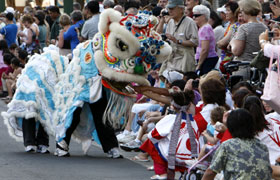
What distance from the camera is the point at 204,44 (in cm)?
1082

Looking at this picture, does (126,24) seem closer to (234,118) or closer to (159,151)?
(159,151)

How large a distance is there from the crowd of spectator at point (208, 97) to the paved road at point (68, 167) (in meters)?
0.46

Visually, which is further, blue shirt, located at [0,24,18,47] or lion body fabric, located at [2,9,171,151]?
blue shirt, located at [0,24,18,47]

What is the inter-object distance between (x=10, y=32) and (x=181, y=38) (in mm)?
10000

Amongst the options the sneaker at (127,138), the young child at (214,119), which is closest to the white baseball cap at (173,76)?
the sneaker at (127,138)

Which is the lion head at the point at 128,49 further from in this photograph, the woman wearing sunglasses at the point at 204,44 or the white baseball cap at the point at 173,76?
the woman wearing sunglasses at the point at 204,44

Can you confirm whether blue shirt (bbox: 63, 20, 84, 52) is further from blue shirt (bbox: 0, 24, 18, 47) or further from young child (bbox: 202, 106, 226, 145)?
young child (bbox: 202, 106, 226, 145)

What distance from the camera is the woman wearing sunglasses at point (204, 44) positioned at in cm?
1081

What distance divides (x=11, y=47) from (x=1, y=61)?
35.4 inches

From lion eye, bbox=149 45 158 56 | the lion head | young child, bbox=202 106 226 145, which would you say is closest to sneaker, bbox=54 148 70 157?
the lion head

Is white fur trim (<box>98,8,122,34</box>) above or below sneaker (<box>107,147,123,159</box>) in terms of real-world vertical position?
above

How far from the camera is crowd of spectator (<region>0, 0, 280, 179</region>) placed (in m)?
5.63

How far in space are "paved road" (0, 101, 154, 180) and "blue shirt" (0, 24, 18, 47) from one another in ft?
33.4

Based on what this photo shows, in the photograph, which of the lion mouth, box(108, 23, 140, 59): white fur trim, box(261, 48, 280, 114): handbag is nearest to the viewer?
box(261, 48, 280, 114): handbag
